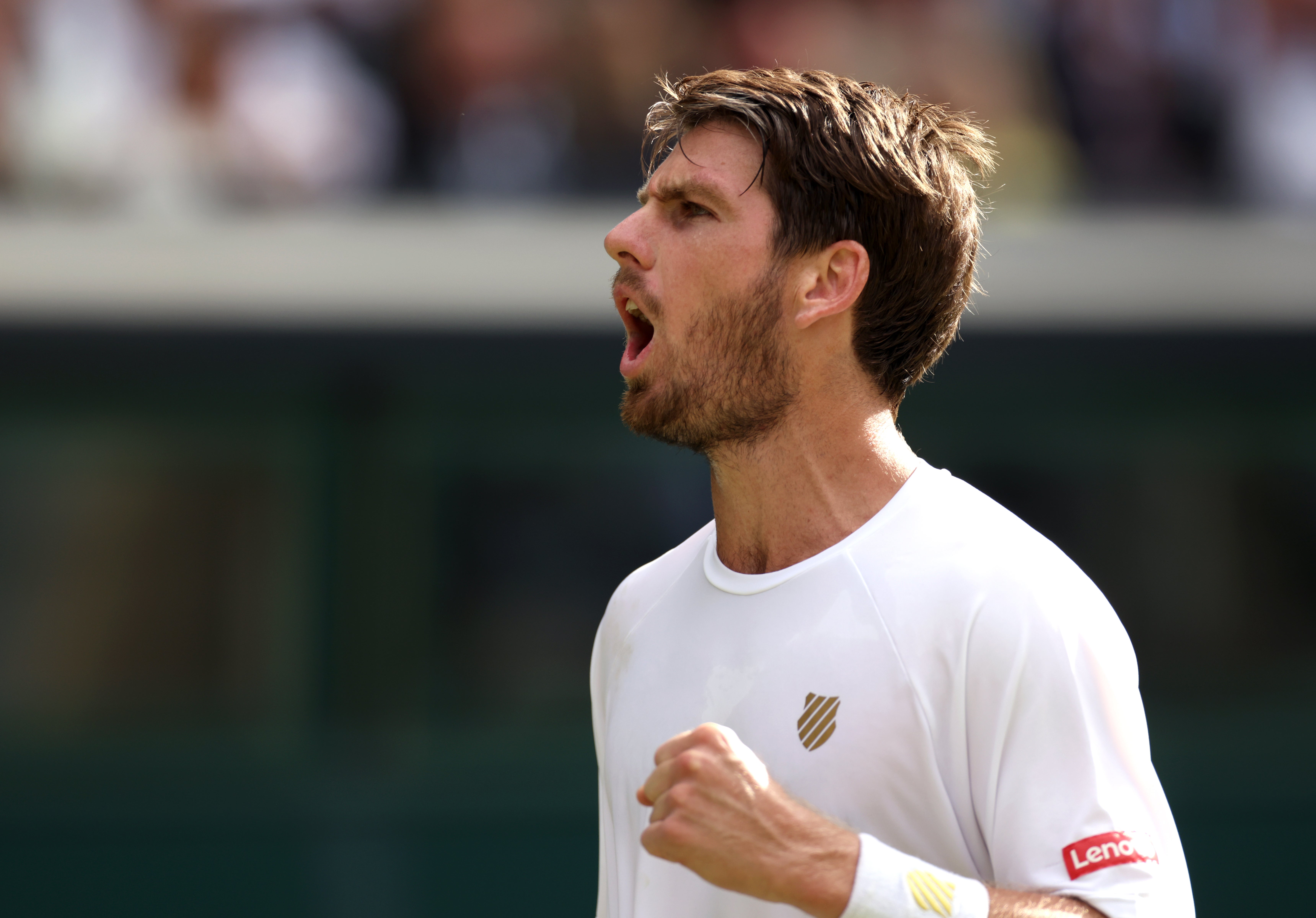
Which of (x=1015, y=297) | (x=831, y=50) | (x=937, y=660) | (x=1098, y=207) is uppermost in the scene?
(x=831, y=50)

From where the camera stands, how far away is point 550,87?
732cm

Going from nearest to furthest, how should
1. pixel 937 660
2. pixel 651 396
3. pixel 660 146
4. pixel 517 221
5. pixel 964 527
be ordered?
1. pixel 937 660
2. pixel 964 527
3. pixel 651 396
4. pixel 660 146
5. pixel 517 221

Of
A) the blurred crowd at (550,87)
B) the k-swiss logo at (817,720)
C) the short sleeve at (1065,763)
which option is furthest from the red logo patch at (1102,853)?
the blurred crowd at (550,87)

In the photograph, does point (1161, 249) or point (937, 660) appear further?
point (1161, 249)

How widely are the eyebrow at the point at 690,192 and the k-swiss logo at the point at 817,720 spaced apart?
80cm

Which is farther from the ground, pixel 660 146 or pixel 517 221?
pixel 517 221

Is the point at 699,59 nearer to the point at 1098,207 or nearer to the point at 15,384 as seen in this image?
the point at 1098,207

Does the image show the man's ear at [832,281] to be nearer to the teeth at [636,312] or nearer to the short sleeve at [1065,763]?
the teeth at [636,312]

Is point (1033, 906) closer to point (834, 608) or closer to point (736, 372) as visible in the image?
point (834, 608)

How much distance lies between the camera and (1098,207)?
7.30 m

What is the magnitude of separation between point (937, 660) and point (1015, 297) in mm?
5594

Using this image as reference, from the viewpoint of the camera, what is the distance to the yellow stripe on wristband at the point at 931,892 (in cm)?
174

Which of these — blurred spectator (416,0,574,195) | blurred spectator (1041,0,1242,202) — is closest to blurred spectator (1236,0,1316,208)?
blurred spectator (1041,0,1242,202)

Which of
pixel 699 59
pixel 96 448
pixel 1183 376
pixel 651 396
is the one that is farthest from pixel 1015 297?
pixel 651 396
